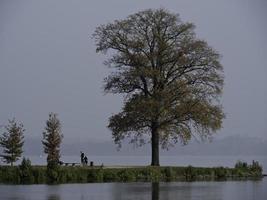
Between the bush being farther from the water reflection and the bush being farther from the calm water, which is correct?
the water reflection

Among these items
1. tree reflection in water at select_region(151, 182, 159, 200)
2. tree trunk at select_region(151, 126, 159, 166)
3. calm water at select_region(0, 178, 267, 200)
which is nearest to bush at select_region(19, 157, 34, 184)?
calm water at select_region(0, 178, 267, 200)

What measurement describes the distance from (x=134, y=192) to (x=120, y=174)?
545 inches

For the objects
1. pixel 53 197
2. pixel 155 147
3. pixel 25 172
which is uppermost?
pixel 155 147

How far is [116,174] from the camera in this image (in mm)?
55656

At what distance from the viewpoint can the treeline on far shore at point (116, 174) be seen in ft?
169

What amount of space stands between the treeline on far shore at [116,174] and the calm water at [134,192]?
172 inches

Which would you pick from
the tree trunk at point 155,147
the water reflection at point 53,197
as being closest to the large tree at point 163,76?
the tree trunk at point 155,147

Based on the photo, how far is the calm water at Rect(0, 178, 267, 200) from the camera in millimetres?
38188

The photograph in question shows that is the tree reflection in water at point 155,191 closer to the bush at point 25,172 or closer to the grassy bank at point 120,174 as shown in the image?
the grassy bank at point 120,174

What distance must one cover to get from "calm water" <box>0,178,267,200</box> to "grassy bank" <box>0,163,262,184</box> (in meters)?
4.36

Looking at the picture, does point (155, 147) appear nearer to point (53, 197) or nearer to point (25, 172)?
point (25, 172)

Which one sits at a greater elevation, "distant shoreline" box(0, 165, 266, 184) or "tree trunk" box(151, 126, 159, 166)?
"tree trunk" box(151, 126, 159, 166)

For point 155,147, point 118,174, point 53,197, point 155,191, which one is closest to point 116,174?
point 118,174

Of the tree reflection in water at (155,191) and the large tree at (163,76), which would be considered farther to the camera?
the large tree at (163,76)
